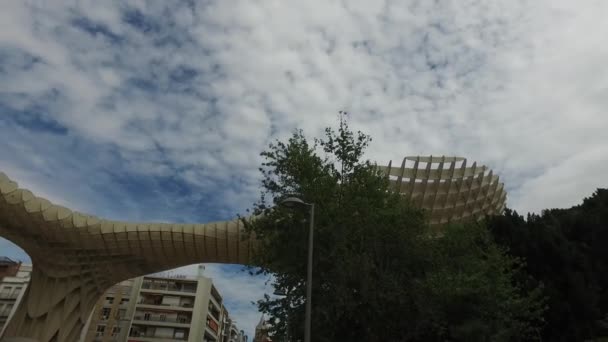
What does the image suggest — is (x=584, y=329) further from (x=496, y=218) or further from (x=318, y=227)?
(x=318, y=227)

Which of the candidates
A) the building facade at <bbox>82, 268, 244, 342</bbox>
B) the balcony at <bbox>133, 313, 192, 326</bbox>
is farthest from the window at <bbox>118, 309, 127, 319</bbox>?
the balcony at <bbox>133, 313, 192, 326</bbox>

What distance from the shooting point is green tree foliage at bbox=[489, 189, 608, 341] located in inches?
794

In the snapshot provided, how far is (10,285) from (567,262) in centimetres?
7187

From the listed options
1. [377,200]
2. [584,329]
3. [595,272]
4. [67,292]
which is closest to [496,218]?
[595,272]

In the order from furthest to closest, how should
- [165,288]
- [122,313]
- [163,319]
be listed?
[165,288], [163,319], [122,313]

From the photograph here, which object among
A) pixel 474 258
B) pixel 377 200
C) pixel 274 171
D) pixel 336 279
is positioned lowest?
pixel 336 279

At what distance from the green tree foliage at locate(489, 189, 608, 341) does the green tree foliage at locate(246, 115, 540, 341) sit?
3522mm

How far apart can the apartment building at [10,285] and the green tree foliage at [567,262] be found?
2516 inches

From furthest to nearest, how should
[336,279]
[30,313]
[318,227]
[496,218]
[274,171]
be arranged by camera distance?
[30,313]
[496,218]
[274,171]
[318,227]
[336,279]

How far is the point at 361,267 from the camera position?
13.8 metres

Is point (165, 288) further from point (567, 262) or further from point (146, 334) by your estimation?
point (567, 262)

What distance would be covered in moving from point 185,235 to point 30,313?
18.5 m

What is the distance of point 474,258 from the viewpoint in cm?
1856

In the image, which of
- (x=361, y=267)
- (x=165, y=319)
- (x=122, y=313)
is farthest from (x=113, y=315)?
(x=361, y=267)
